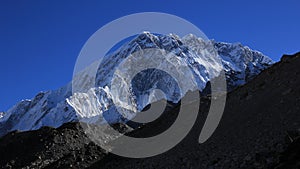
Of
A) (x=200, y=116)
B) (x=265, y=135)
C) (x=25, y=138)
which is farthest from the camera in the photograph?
(x=25, y=138)

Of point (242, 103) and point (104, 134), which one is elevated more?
point (104, 134)

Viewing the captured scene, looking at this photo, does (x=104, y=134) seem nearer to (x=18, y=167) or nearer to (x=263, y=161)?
(x=18, y=167)

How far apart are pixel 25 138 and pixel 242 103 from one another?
1135 inches

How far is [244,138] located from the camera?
2653 cm

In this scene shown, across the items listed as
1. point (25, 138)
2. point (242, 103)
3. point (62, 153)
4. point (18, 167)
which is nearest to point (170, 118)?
point (242, 103)

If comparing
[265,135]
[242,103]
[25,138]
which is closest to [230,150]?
[265,135]

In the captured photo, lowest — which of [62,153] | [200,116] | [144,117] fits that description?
[200,116]

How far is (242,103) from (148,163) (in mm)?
9255

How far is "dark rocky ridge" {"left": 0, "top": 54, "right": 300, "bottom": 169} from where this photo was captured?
23.4 metres

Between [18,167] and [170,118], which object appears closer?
[170,118]

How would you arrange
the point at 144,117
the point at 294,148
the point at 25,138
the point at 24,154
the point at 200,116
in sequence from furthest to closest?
the point at 144,117
the point at 25,138
the point at 24,154
the point at 200,116
the point at 294,148

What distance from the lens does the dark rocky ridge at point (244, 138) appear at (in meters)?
23.4

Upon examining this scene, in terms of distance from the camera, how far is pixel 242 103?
32.6 meters

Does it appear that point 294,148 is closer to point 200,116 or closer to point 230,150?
point 230,150
